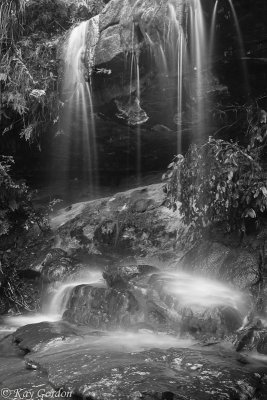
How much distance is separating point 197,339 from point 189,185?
259 centimetres

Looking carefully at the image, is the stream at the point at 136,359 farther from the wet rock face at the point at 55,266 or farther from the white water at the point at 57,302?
the wet rock face at the point at 55,266

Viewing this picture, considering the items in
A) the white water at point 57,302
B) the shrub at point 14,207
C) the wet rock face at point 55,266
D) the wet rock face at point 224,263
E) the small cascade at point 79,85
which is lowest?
the white water at point 57,302

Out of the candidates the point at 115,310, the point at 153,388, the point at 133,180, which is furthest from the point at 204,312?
the point at 133,180

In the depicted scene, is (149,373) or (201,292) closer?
(149,373)

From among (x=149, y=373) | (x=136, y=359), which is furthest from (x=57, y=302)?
(x=149, y=373)

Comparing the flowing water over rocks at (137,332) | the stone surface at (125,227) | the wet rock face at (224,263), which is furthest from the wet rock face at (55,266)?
the wet rock face at (224,263)

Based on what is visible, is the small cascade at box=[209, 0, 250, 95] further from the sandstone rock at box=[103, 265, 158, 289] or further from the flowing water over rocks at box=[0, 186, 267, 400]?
the sandstone rock at box=[103, 265, 158, 289]

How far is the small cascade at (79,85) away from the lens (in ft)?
25.6

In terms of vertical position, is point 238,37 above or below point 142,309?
above

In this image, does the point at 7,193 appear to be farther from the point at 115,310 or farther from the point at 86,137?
the point at 115,310

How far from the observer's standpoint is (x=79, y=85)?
8156 mm

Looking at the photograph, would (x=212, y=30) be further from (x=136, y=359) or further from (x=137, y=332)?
(x=136, y=359)

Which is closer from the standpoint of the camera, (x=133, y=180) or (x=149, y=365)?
(x=149, y=365)

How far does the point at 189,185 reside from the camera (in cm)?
652
